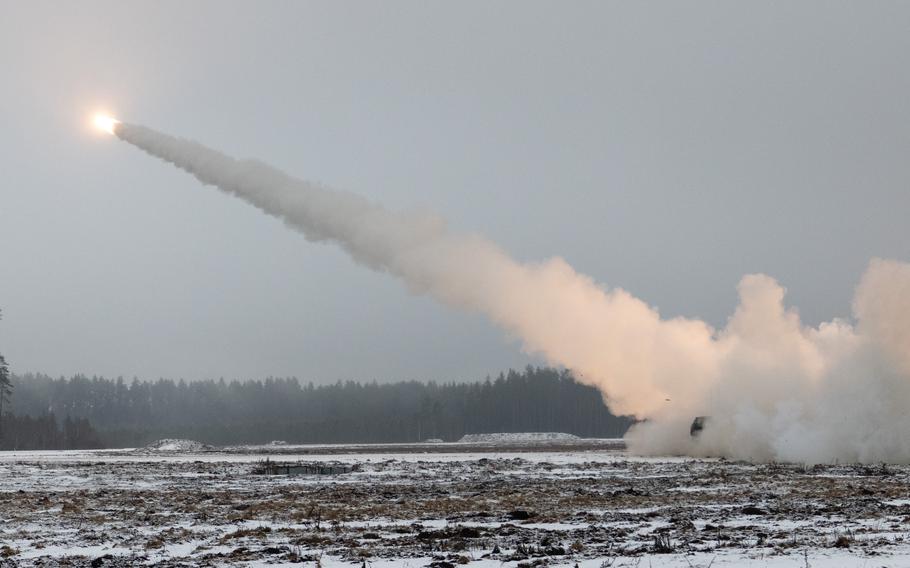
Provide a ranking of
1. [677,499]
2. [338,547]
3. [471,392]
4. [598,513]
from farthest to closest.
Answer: [471,392]
[677,499]
[598,513]
[338,547]

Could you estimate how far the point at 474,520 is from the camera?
18.8 metres

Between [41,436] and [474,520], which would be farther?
[41,436]

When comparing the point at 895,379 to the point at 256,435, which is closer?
the point at 895,379

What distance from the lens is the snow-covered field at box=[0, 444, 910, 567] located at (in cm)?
1377

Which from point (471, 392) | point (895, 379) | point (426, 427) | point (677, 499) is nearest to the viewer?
point (677, 499)

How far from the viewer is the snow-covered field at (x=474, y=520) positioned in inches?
542

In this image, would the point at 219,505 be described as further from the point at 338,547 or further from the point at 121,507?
the point at 338,547

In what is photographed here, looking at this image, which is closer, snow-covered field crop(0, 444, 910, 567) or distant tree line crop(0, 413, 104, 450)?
snow-covered field crop(0, 444, 910, 567)

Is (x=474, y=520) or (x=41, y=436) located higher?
(x=474, y=520)

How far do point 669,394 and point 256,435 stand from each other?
117923 millimetres

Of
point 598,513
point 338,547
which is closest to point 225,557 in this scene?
point 338,547

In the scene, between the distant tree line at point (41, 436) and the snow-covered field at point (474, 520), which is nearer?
the snow-covered field at point (474, 520)

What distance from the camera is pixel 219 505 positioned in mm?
23328

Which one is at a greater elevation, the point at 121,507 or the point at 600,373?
the point at 600,373
